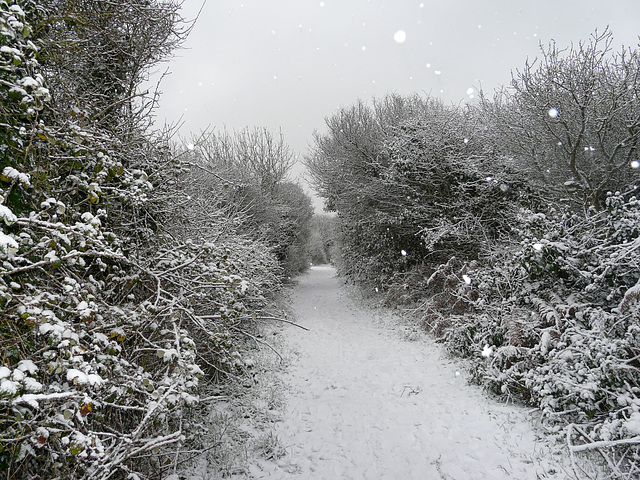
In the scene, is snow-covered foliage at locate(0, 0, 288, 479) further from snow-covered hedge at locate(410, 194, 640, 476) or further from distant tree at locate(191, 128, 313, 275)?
distant tree at locate(191, 128, 313, 275)

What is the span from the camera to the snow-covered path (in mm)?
4031

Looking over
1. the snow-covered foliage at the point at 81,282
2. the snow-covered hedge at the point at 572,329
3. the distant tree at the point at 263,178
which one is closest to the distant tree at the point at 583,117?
the snow-covered hedge at the point at 572,329

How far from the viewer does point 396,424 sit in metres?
5.09

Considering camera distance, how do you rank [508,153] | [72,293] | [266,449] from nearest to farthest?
1. [72,293]
2. [266,449]
3. [508,153]

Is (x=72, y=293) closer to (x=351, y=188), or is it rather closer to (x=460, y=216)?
(x=460, y=216)

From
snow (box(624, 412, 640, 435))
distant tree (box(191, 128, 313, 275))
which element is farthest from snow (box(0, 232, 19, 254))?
distant tree (box(191, 128, 313, 275))

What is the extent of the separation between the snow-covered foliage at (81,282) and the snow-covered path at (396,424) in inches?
70.7

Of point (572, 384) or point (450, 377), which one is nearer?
point (572, 384)

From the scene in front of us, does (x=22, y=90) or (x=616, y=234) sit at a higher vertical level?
(x=616, y=234)

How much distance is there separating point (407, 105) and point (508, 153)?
22.8 feet

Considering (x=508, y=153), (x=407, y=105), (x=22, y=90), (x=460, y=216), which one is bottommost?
(x=22, y=90)

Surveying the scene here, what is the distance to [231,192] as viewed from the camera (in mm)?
13047

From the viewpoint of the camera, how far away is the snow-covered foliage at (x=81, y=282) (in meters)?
2.22

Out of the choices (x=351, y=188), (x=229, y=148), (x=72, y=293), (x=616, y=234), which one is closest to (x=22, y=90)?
(x=72, y=293)
